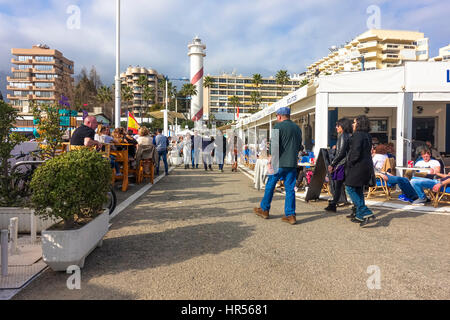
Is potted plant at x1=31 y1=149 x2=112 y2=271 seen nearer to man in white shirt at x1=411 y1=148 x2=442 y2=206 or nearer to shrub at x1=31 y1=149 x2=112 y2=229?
shrub at x1=31 y1=149 x2=112 y2=229

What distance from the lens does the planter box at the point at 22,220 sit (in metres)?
4.56

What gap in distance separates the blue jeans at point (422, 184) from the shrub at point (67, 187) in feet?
22.0

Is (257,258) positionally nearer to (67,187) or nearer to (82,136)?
(67,187)

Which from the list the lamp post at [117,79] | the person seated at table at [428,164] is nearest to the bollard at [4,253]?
the person seated at table at [428,164]

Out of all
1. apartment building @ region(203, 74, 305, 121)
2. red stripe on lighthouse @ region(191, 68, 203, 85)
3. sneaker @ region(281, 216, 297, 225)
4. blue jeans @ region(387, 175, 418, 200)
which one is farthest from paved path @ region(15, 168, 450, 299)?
apartment building @ region(203, 74, 305, 121)

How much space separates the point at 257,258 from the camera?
149 inches

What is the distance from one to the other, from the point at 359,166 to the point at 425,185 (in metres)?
2.82

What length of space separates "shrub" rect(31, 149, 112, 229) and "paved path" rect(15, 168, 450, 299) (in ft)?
2.08

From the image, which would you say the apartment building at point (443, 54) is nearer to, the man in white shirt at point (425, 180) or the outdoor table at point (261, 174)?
the man in white shirt at point (425, 180)

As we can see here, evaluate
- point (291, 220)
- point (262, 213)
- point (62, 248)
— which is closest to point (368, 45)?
point (262, 213)

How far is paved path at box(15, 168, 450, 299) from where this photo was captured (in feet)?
9.75

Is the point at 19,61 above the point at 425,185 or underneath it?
above
